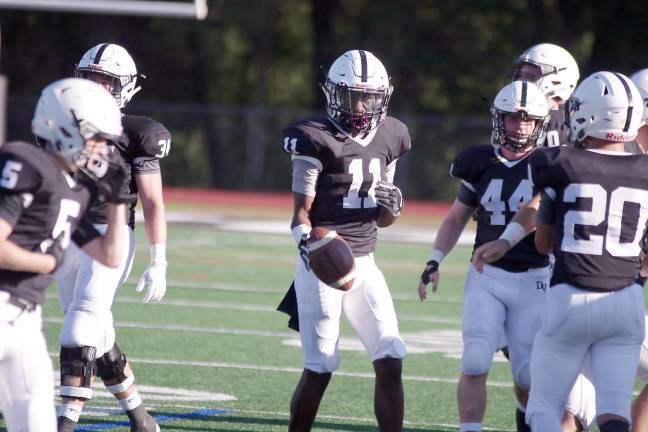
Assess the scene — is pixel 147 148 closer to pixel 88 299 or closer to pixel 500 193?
pixel 88 299

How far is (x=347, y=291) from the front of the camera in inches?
213

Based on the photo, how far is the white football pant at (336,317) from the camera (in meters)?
5.39

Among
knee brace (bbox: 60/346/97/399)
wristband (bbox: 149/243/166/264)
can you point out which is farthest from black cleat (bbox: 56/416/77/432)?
wristband (bbox: 149/243/166/264)

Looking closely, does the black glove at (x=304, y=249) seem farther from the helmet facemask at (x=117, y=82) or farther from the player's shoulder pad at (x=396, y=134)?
the helmet facemask at (x=117, y=82)

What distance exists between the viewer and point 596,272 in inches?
174

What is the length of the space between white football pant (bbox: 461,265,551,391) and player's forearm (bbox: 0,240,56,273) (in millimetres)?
2107

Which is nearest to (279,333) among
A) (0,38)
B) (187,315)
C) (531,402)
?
(187,315)

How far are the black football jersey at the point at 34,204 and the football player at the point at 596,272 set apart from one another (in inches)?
67.3

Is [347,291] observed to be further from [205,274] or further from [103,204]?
[205,274]

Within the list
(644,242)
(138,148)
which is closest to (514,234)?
(644,242)

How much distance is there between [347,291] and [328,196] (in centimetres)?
44

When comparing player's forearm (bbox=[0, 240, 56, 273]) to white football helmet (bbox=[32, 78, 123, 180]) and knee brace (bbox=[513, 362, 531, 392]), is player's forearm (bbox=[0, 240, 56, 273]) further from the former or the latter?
knee brace (bbox=[513, 362, 531, 392])

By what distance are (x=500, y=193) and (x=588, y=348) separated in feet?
4.33

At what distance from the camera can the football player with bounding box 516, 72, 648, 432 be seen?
14.4ft
